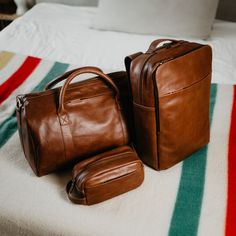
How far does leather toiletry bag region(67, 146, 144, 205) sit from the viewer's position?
0.83 metres

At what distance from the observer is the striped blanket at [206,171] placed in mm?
799

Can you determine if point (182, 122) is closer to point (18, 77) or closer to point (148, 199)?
point (148, 199)

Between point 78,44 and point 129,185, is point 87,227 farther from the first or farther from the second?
point 78,44

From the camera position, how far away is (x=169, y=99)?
875 millimetres

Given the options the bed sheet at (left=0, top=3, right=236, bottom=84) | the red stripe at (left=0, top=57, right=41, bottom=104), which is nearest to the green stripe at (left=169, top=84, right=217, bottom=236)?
Answer: the bed sheet at (left=0, top=3, right=236, bottom=84)

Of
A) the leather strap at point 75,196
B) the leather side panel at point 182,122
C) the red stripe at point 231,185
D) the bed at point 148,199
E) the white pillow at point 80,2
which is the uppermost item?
the leather side panel at point 182,122

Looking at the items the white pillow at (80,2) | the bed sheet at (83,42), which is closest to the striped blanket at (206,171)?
the bed sheet at (83,42)

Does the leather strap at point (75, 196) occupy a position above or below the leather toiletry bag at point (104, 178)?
below

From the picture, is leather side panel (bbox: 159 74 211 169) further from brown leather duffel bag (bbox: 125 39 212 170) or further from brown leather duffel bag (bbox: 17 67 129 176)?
brown leather duffel bag (bbox: 17 67 129 176)

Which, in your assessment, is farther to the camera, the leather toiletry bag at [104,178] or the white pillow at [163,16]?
the white pillow at [163,16]

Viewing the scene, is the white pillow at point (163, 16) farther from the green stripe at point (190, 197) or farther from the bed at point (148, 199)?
the green stripe at point (190, 197)

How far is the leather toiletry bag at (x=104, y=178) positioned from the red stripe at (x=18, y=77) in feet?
2.01

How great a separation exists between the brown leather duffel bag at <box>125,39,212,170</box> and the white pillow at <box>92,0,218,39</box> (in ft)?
2.52

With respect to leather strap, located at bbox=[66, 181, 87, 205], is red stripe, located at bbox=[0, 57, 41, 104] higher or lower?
lower
